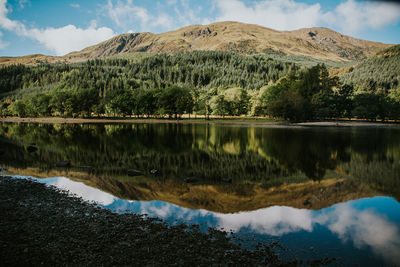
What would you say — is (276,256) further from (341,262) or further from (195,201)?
(195,201)

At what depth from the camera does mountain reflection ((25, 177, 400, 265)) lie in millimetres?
11406

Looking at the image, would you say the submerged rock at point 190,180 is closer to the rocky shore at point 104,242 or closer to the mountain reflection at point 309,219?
the mountain reflection at point 309,219

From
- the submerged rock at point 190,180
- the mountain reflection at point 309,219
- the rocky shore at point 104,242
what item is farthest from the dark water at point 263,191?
the rocky shore at point 104,242

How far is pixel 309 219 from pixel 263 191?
5.08 metres

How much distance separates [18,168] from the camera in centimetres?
2527

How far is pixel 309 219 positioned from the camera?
1339 centimetres

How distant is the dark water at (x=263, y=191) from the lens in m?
11.4

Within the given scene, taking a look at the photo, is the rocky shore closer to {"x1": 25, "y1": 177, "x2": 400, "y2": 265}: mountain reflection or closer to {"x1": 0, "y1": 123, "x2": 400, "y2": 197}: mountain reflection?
{"x1": 25, "y1": 177, "x2": 400, "y2": 265}: mountain reflection

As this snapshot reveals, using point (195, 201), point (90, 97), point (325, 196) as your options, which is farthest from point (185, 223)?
point (90, 97)

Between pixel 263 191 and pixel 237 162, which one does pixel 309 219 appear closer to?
pixel 263 191

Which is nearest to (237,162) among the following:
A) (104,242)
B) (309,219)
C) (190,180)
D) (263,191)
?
(190,180)

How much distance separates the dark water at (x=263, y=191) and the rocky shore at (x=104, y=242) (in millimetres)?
1083

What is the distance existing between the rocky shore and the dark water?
1.08 m

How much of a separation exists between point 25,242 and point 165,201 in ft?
24.4
